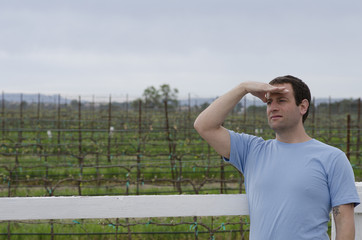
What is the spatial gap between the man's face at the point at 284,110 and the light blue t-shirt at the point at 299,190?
0.32 feet

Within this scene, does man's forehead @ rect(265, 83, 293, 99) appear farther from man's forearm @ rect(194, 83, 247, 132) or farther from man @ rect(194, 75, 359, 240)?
man's forearm @ rect(194, 83, 247, 132)

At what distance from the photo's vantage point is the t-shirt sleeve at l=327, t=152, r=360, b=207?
1.51 metres

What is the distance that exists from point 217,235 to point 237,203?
3536mm

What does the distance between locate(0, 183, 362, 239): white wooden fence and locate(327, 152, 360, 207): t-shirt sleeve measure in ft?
1.18

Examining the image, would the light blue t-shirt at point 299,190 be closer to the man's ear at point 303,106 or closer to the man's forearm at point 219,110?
the man's ear at point 303,106

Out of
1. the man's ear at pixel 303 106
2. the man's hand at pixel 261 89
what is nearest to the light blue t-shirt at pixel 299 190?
the man's ear at pixel 303 106

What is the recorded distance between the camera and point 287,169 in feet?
5.32

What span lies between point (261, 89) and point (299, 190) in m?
0.44

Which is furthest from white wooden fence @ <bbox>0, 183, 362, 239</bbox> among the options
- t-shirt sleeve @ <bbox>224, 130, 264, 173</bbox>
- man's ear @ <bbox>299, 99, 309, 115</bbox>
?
man's ear @ <bbox>299, 99, 309, 115</bbox>

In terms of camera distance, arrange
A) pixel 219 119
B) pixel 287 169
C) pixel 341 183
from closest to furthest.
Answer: pixel 341 183
pixel 287 169
pixel 219 119

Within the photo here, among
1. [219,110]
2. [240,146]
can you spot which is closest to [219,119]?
[219,110]

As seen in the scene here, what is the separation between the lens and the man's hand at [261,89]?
164 cm

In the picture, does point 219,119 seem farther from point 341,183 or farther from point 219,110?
point 341,183

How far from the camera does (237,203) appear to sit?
1.88 metres
